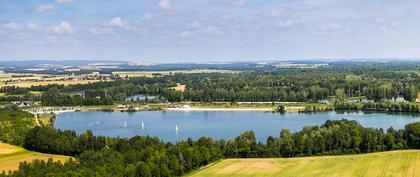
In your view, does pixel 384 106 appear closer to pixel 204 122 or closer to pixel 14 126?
pixel 204 122

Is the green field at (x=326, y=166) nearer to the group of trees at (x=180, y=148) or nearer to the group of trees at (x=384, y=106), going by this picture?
the group of trees at (x=180, y=148)

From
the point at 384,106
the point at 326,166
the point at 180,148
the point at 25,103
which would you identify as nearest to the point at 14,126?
the point at 180,148

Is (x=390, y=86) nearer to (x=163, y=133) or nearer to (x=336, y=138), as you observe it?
(x=163, y=133)

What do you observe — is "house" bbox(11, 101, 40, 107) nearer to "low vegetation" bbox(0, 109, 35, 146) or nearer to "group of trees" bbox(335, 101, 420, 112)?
"low vegetation" bbox(0, 109, 35, 146)

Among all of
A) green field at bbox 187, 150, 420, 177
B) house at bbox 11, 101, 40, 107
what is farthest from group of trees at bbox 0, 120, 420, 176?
house at bbox 11, 101, 40, 107

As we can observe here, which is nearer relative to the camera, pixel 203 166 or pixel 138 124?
pixel 203 166

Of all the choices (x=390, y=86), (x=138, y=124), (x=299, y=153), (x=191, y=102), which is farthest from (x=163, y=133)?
(x=390, y=86)
